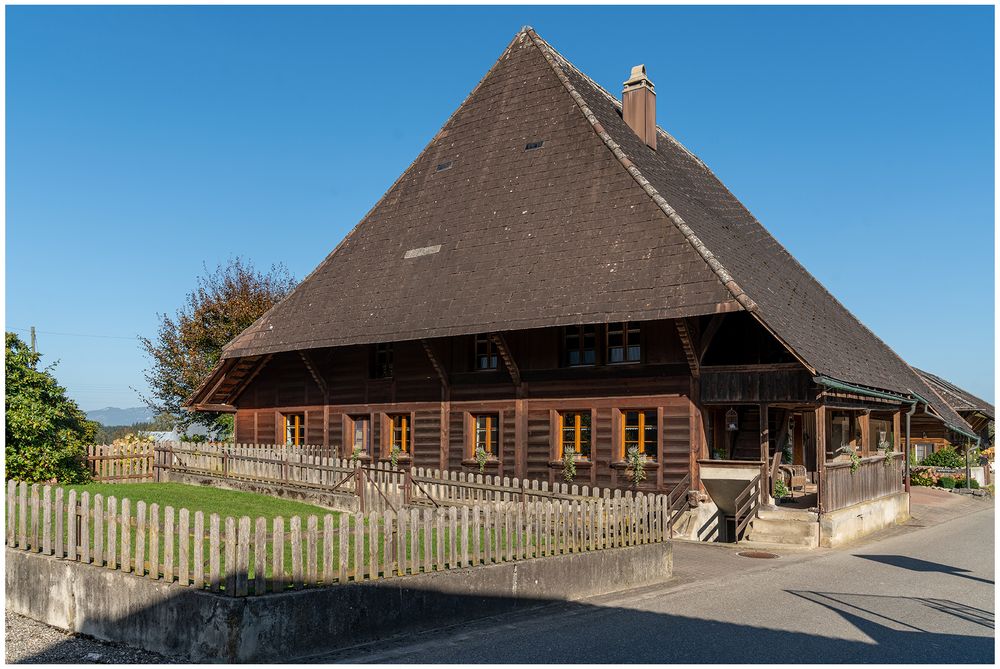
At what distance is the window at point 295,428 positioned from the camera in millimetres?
27812

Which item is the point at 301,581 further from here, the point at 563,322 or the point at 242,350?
the point at 242,350

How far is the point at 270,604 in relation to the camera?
8906 millimetres

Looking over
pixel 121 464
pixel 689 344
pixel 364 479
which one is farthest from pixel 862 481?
pixel 121 464

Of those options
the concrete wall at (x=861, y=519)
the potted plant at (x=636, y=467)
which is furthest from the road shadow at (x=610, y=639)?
the potted plant at (x=636, y=467)

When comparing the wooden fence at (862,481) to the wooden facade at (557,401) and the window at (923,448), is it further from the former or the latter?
the window at (923,448)

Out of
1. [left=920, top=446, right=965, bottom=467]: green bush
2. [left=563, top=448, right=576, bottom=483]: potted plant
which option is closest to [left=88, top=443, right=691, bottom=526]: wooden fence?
[left=563, top=448, right=576, bottom=483]: potted plant

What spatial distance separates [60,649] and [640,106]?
2183 cm

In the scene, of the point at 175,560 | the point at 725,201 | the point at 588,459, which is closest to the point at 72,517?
the point at 175,560

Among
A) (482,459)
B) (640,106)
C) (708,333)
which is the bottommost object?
(482,459)

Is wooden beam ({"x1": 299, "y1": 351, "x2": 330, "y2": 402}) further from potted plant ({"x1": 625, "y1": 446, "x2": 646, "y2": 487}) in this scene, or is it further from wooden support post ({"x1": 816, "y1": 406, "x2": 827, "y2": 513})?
wooden support post ({"x1": 816, "y1": 406, "x2": 827, "y2": 513})

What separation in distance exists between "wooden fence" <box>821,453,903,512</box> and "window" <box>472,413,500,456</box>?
7.65 meters

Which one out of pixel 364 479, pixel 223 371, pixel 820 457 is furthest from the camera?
pixel 223 371

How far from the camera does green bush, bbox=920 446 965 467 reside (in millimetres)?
39969

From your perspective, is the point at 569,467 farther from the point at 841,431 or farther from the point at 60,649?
the point at 60,649
